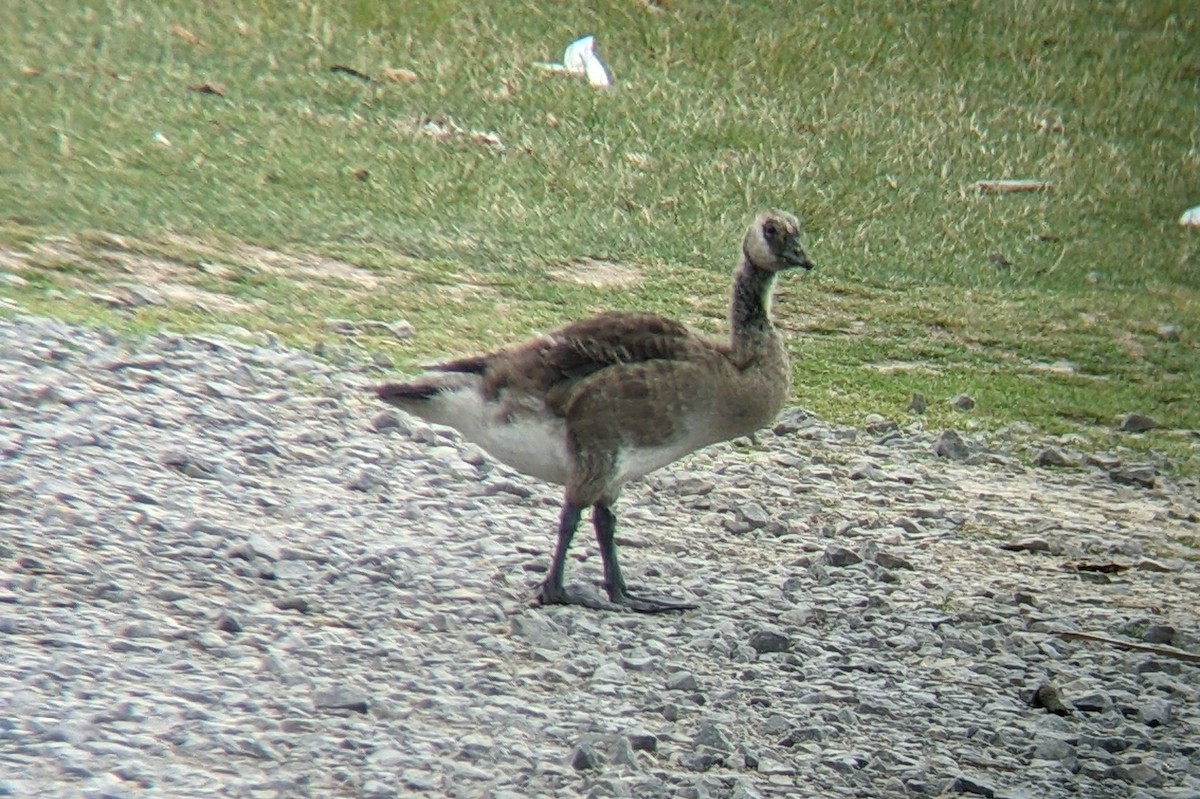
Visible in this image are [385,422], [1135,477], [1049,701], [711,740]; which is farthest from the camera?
[1135,477]

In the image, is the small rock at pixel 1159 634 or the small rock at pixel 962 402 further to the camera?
the small rock at pixel 962 402

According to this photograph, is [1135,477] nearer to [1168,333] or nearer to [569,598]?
[1168,333]

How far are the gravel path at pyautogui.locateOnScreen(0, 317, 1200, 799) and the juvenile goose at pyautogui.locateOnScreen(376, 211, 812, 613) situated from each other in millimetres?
442

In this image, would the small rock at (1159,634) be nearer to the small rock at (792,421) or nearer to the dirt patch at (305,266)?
the small rock at (792,421)

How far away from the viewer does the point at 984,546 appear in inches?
324

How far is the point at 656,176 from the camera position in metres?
13.5

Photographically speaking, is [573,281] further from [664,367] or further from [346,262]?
[664,367]

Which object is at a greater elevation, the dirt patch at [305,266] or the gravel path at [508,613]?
the dirt patch at [305,266]

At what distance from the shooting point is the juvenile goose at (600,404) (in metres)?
6.69

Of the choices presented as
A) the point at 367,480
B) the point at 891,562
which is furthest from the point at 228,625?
the point at 891,562

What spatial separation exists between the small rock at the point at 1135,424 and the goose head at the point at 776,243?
367 cm

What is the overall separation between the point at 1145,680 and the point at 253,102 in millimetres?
8562

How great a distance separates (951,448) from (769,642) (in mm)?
3020

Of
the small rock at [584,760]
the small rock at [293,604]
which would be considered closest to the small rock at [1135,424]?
the small rock at [293,604]
